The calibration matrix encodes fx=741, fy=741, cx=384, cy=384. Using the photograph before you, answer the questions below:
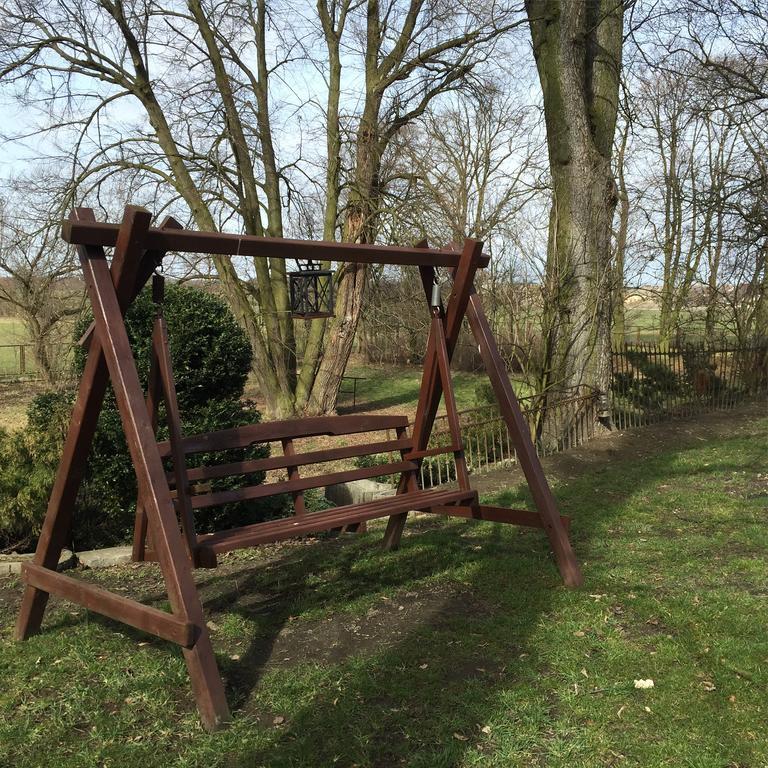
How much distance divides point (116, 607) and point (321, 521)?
1.08 m

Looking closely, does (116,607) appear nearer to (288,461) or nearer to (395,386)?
(288,461)

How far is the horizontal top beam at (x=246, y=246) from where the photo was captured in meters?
3.22

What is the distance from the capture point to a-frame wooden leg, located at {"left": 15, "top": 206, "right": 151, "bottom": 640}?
325 cm

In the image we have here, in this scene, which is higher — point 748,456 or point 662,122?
point 662,122

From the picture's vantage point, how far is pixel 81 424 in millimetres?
3646

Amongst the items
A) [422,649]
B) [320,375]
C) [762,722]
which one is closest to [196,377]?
[422,649]

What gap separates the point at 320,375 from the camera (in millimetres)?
14820

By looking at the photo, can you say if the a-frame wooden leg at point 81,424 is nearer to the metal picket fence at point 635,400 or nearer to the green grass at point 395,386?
the metal picket fence at point 635,400

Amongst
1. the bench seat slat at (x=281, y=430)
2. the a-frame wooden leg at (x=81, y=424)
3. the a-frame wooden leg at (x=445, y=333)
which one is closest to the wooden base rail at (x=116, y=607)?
the a-frame wooden leg at (x=81, y=424)

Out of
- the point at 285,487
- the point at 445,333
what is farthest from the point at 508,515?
the point at 285,487

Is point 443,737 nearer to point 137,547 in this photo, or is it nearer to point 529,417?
point 137,547

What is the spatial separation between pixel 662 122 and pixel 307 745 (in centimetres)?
2175

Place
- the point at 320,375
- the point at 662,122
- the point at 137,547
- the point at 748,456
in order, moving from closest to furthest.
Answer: the point at 137,547 < the point at 748,456 < the point at 320,375 < the point at 662,122

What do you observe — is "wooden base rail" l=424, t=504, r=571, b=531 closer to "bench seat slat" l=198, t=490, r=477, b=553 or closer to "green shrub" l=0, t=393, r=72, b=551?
"bench seat slat" l=198, t=490, r=477, b=553
